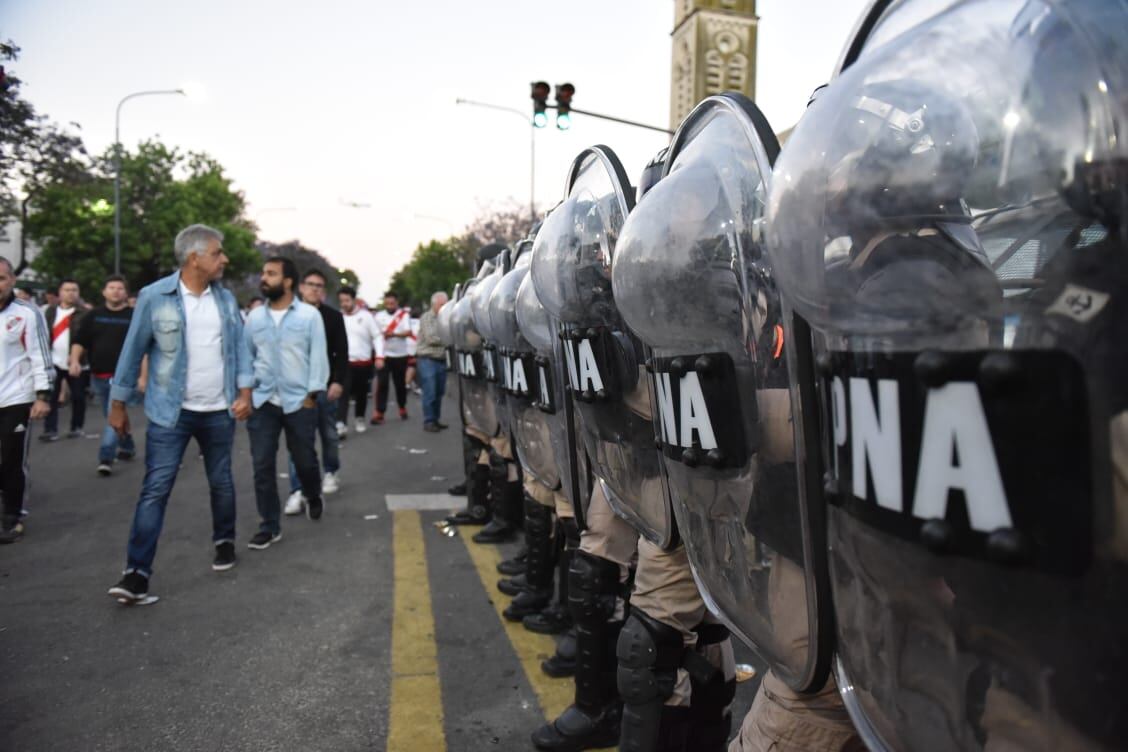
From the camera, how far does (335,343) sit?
23.0 feet

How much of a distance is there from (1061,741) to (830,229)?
579mm

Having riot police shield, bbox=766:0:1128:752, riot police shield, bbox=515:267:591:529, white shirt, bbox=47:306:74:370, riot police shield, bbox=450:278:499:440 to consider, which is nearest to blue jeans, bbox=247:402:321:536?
riot police shield, bbox=450:278:499:440

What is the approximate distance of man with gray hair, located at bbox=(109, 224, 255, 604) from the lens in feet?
14.2

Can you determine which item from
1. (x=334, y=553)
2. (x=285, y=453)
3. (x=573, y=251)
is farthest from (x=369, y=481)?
(x=573, y=251)

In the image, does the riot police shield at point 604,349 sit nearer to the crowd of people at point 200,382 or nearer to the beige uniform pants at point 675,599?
the beige uniform pants at point 675,599

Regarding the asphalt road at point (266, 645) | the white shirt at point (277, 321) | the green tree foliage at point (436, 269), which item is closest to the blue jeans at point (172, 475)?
the asphalt road at point (266, 645)

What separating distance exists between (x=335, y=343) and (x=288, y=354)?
139cm

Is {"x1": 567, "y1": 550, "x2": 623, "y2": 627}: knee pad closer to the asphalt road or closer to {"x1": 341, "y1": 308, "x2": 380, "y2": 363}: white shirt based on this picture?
the asphalt road

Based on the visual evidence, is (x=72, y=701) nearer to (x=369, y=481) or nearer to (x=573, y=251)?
(x=573, y=251)

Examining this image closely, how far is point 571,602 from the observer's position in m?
2.84

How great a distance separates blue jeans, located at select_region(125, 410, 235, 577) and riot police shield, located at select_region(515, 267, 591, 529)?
243 centimetres

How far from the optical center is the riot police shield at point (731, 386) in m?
1.31

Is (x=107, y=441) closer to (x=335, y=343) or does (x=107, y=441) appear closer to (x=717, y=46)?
(x=335, y=343)

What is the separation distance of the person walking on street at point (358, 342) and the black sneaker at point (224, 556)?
18.0 feet
